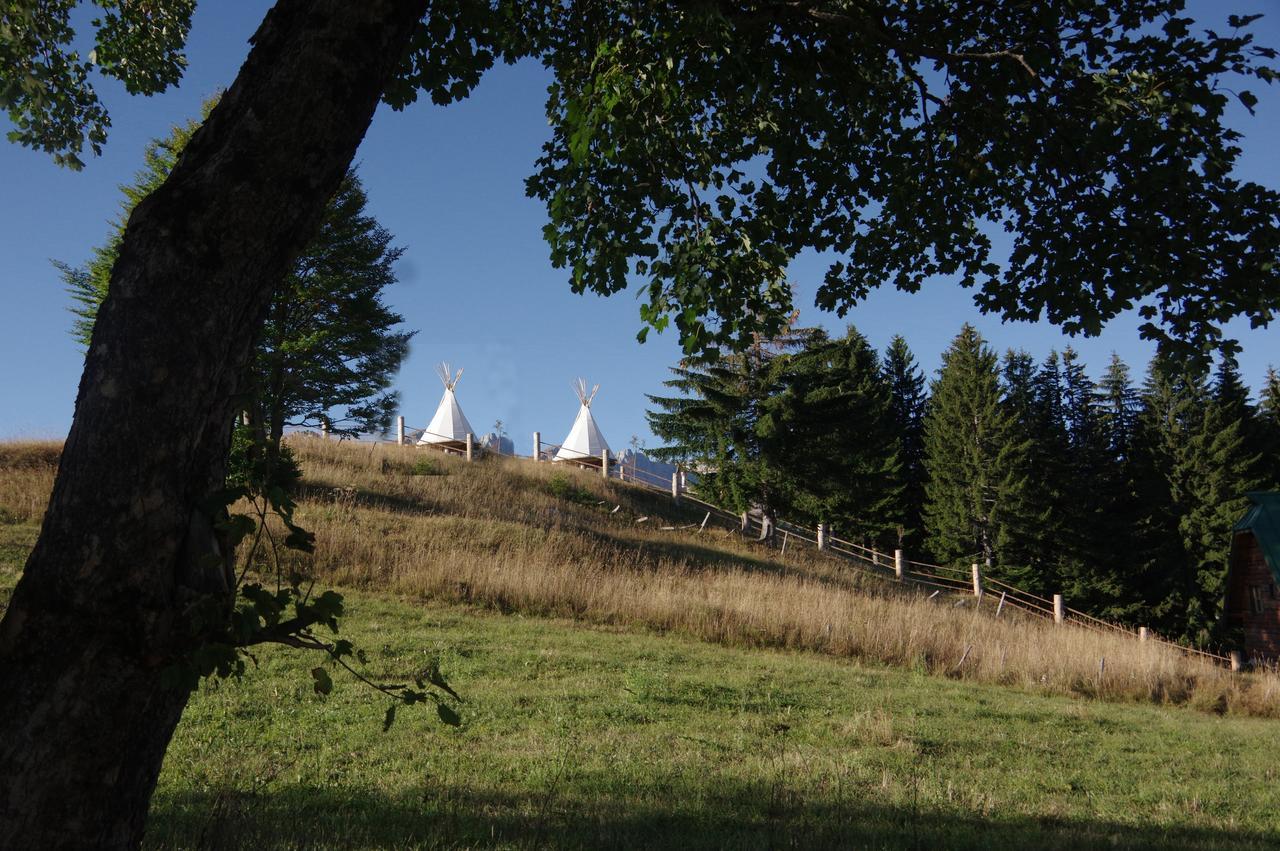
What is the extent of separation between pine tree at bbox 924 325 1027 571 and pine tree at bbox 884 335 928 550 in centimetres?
175

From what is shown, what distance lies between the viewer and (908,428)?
1957 inches

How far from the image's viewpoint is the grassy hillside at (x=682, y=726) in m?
4.65

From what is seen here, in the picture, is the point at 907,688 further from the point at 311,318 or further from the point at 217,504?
the point at 311,318

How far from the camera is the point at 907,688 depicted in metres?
10.8

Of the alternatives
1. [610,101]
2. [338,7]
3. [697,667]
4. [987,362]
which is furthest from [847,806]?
[987,362]

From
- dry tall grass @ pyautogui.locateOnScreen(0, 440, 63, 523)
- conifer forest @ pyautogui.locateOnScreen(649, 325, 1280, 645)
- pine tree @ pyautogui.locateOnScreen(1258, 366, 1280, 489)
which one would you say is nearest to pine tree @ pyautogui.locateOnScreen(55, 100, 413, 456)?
dry tall grass @ pyautogui.locateOnScreen(0, 440, 63, 523)

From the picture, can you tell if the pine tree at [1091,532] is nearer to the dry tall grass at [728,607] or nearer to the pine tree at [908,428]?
the pine tree at [908,428]

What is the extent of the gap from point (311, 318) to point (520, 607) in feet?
50.5

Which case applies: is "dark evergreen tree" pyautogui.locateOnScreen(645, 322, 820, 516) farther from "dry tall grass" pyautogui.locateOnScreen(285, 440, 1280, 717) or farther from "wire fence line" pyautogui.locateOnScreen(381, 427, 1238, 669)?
"dry tall grass" pyautogui.locateOnScreen(285, 440, 1280, 717)

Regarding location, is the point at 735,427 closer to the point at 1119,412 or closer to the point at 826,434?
the point at 826,434

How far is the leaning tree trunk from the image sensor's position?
7.85 feet

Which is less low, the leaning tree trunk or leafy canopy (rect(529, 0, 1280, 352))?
leafy canopy (rect(529, 0, 1280, 352))

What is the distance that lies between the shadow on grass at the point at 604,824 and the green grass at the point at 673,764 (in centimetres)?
2

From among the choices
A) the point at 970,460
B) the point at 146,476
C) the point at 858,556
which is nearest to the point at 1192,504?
the point at 970,460
